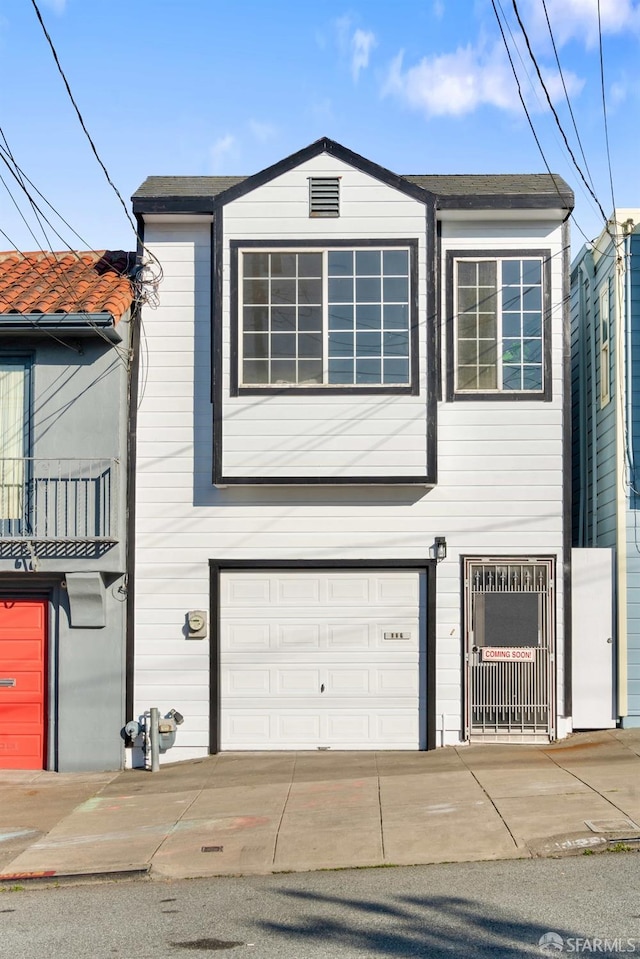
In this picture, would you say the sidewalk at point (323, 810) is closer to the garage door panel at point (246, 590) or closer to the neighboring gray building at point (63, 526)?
the neighboring gray building at point (63, 526)

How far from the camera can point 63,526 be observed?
13242 millimetres

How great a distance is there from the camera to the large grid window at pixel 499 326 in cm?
1371

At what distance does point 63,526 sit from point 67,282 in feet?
10.3

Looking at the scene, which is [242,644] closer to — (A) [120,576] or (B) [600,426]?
(A) [120,576]

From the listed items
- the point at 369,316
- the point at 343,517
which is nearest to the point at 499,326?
the point at 369,316

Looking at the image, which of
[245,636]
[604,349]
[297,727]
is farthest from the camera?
[604,349]

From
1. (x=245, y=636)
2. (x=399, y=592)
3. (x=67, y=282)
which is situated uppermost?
(x=67, y=282)

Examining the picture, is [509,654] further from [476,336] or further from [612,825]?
[612,825]

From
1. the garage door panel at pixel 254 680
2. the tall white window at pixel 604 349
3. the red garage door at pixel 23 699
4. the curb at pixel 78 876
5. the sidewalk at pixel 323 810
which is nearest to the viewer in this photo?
the curb at pixel 78 876

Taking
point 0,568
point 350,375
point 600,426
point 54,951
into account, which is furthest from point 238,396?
point 54,951

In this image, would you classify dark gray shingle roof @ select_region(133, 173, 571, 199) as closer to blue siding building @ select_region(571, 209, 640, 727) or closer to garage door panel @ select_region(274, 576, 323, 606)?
blue siding building @ select_region(571, 209, 640, 727)

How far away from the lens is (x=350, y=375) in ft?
44.2

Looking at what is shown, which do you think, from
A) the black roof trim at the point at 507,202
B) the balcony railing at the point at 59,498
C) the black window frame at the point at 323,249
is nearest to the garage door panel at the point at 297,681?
the balcony railing at the point at 59,498

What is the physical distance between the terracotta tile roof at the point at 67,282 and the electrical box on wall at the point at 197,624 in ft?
12.0
